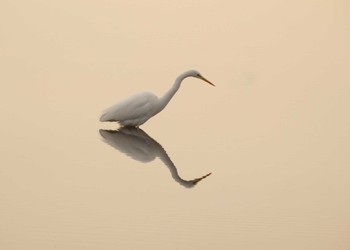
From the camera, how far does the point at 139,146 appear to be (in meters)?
1.98

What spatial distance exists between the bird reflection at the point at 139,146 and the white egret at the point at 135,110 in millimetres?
30

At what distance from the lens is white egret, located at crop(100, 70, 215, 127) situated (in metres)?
2.13

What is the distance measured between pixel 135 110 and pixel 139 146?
7.2 inches

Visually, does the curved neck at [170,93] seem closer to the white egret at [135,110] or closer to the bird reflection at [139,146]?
the white egret at [135,110]

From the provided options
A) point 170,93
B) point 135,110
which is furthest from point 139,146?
point 170,93

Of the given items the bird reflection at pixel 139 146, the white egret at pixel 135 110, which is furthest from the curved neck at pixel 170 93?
the bird reflection at pixel 139 146

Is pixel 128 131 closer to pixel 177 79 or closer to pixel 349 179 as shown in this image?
pixel 177 79

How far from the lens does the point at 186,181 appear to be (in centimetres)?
176

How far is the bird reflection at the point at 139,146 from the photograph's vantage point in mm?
1798

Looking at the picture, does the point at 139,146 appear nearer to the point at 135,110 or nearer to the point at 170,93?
the point at 135,110

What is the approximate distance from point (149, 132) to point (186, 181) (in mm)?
400

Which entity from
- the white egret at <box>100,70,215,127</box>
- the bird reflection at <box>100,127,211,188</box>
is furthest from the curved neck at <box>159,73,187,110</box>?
the bird reflection at <box>100,127,211,188</box>

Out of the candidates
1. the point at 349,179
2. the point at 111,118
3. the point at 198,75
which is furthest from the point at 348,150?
the point at 111,118

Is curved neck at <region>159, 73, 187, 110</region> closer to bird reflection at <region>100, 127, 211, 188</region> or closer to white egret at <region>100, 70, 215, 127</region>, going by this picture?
white egret at <region>100, 70, 215, 127</region>
